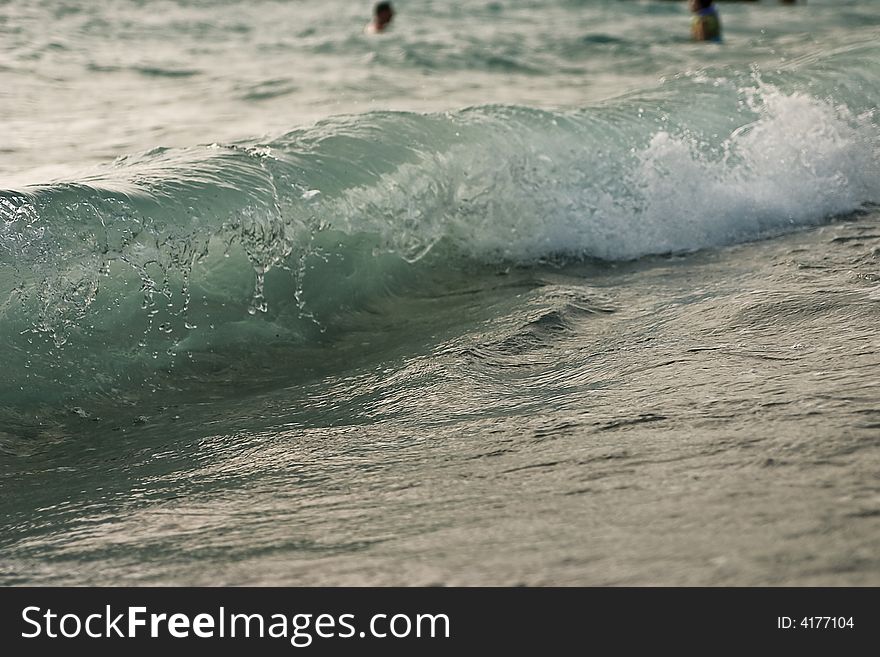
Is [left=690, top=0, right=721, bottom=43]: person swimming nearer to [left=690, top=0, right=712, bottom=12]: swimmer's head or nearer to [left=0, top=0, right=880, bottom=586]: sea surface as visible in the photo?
[left=690, top=0, right=712, bottom=12]: swimmer's head

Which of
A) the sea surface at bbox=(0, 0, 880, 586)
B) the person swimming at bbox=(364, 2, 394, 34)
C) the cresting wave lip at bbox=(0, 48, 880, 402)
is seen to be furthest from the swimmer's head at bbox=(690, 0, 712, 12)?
the cresting wave lip at bbox=(0, 48, 880, 402)

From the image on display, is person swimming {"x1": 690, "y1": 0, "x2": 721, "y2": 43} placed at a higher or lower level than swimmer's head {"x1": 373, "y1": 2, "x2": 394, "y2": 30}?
lower

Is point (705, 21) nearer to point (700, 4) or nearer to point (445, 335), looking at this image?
point (700, 4)

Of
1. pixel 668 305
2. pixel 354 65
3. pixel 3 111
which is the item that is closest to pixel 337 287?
pixel 668 305

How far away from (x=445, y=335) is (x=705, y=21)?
411 inches

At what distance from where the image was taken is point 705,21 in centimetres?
1373

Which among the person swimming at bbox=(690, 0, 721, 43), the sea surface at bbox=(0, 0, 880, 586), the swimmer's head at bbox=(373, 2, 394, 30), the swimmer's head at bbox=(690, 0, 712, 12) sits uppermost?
the swimmer's head at bbox=(373, 2, 394, 30)

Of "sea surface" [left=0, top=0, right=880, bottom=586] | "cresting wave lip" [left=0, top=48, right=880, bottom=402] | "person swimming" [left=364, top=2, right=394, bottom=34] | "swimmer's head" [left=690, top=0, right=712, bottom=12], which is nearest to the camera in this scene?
"sea surface" [left=0, top=0, right=880, bottom=586]

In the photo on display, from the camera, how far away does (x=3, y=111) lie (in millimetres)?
8219

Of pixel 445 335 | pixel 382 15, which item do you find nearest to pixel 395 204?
pixel 445 335

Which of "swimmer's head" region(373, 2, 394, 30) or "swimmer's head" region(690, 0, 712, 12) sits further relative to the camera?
"swimmer's head" region(373, 2, 394, 30)

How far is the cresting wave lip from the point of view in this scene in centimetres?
452

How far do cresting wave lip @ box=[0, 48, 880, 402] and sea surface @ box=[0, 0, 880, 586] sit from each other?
18mm

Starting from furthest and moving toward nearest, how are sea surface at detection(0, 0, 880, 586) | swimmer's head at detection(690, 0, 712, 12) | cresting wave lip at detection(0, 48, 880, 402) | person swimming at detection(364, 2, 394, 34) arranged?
person swimming at detection(364, 2, 394, 34) < swimmer's head at detection(690, 0, 712, 12) < cresting wave lip at detection(0, 48, 880, 402) < sea surface at detection(0, 0, 880, 586)
